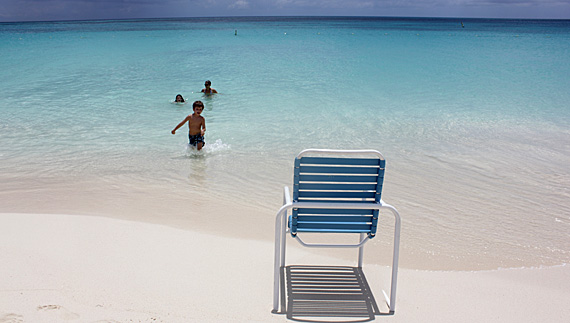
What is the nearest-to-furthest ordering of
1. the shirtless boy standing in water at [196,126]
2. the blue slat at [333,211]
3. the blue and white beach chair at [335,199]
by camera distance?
the blue and white beach chair at [335,199]
the blue slat at [333,211]
the shirtless boy standing in water at [196,126]

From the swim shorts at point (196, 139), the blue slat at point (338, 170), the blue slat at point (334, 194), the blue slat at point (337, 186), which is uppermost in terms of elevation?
the blue slat at point (338, 170)

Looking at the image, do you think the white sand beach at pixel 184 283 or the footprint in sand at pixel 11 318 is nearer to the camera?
the footprint in sand at pixel 11 318

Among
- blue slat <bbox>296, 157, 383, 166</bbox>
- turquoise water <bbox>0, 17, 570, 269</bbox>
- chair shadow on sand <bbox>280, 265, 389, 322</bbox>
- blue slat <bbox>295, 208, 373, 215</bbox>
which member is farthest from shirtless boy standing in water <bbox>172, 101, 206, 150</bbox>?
blue slat <bbox>296, 157, 383, 166</bbox>

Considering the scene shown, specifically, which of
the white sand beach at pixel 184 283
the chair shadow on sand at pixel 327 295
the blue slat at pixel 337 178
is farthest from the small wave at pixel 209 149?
the blue slat at pixel 337 178

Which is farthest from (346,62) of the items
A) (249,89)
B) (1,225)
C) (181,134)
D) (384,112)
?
(1,225)

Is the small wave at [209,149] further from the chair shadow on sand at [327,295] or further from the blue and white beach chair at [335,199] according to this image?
the blue and white beach chair at [335,199]

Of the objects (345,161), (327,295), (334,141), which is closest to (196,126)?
(334,141)

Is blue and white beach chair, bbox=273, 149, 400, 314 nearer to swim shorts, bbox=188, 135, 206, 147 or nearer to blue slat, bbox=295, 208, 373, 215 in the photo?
blue slat, bbox=295, 208, 373, 215

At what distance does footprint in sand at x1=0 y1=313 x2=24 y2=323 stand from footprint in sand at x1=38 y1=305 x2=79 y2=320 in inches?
5.1

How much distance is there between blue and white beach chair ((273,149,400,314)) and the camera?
9.80ft

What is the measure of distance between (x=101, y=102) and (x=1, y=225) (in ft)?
28.6

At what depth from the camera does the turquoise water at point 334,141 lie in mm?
5113

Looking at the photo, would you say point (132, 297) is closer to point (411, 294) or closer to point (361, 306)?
point (361, 306)

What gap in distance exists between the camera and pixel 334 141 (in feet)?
29.3
